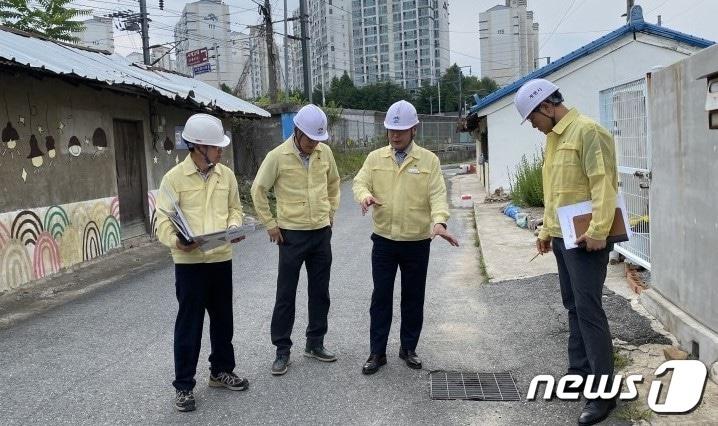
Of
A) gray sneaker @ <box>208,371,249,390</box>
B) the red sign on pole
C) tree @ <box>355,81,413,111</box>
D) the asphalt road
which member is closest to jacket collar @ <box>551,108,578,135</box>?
the asphalt road

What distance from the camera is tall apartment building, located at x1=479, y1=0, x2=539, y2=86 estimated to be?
45.9 m

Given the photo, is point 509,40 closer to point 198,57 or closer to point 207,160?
point 198,57

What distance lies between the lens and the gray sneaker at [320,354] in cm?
463

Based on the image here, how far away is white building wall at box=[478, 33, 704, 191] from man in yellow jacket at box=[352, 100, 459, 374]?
1057 centimetres

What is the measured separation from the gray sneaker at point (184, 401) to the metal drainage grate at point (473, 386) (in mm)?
1547

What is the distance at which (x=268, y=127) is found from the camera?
20.2 meters

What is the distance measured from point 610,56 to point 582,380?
1302 centimetres

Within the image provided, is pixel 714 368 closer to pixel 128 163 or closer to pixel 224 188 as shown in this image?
pixel 224 188

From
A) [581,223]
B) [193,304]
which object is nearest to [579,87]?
[581,223]

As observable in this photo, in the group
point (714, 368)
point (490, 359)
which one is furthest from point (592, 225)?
point (490, 359)

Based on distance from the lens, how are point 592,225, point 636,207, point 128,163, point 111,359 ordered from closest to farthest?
point 592,225, point 111,359, point 636,207, point 128,163

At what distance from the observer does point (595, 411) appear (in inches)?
134

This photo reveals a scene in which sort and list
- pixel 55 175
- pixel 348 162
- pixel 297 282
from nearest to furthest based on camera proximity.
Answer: pixel 297 282 → pixel 55 175 → pixel 348 162

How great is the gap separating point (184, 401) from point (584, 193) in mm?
2750
